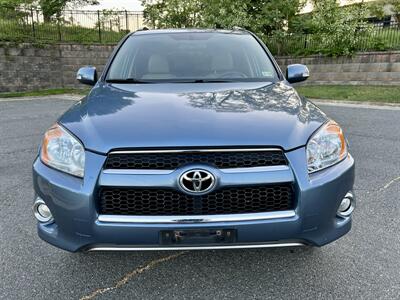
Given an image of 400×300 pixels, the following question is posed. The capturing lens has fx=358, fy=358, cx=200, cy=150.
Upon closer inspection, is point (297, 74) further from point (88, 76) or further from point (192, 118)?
point (88, 76)

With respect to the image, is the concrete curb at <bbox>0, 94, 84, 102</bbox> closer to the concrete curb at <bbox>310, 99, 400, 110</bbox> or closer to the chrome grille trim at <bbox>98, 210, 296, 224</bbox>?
the concrete curb at <bbox>310, 99, 400, 110</bbox>

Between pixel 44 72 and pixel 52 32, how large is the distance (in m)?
1.98

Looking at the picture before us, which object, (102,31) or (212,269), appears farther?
(102,31)

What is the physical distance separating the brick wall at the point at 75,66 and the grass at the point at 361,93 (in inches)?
29.8

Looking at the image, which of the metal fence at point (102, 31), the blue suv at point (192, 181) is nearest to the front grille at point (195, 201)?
the blue suv at point (192, 181)

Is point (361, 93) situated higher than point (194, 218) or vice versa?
point (194, 218)

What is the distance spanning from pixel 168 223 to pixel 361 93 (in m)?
10.7

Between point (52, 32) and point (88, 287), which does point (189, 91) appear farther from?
point (52, 32)

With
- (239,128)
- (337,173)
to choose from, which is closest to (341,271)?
(337,173)

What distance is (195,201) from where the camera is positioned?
1830mm

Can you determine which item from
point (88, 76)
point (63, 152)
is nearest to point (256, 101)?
point (63, 152)

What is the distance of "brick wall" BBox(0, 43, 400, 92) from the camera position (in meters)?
12.6

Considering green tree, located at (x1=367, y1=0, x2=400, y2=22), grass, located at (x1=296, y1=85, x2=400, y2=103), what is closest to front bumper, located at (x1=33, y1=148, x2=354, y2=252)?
grass, located at (x1=296, y1=85, x2=400, y2=103)

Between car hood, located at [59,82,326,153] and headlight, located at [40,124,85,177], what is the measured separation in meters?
0.05
